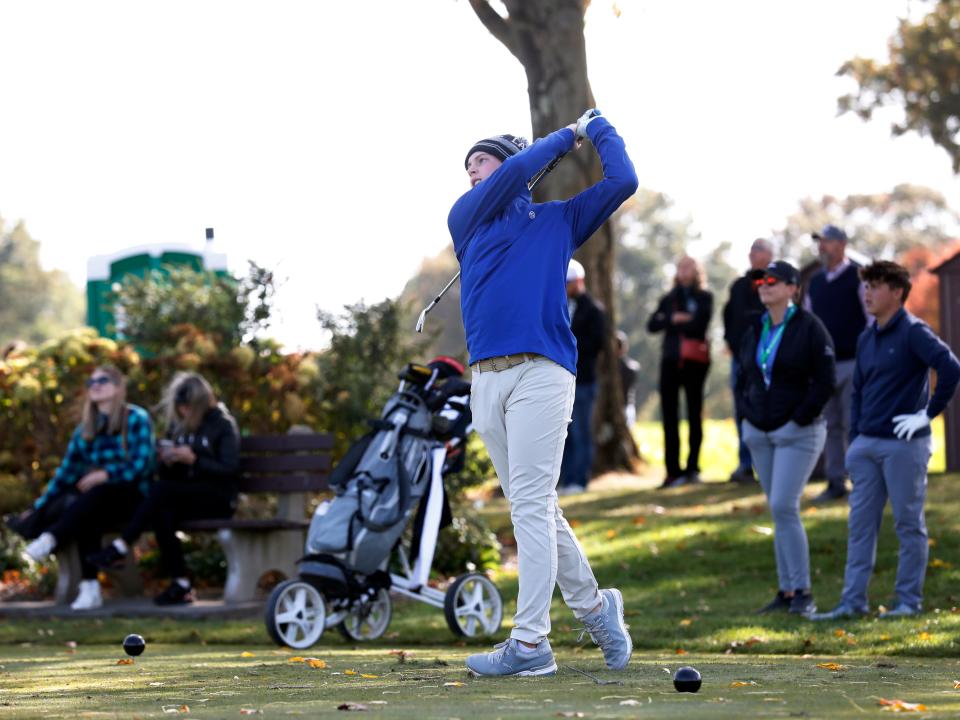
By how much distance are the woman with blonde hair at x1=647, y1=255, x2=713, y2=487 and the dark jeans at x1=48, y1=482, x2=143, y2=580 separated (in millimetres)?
6123

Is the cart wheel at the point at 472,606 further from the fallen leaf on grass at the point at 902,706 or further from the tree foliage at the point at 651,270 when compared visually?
the tree foliage at the point at 651,270

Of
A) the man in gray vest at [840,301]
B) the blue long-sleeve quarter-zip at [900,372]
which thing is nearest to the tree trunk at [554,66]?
the man in gray vest at [840,301]

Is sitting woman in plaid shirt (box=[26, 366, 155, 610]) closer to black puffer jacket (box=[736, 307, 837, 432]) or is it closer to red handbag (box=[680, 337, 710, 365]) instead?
black puffer jacket (box=[736, 307, 837, 432])

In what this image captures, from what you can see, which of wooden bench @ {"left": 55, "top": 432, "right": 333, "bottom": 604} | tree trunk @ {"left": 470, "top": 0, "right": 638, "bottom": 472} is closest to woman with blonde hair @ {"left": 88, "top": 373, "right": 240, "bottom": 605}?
wooden bench @ {"left": 55, "top": 432, "right": 333, "bottom": 604}

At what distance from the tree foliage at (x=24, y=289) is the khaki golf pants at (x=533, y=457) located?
291ft

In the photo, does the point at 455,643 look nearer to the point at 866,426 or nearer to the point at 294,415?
the point at 866,426

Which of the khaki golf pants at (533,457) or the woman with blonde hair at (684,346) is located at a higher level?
the woman with blonde hair at (684,346)

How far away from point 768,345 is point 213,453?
4.06m

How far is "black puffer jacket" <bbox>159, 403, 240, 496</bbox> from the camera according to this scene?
12.2 m

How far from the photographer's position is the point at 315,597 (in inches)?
381

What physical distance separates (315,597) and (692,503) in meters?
6.88

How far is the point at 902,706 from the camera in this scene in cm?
561

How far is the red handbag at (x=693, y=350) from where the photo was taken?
672 inches

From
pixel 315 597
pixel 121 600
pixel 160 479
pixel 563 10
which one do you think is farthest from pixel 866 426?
pixel 563 10
